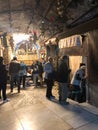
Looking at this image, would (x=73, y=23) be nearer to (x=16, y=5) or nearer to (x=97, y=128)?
(x=16, y=5)

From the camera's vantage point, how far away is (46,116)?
7.08 metres

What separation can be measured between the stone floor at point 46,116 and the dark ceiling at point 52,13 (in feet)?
11.9

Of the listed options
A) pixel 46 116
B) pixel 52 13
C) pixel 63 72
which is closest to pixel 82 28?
pixel 63 72

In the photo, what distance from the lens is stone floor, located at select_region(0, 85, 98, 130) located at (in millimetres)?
6113

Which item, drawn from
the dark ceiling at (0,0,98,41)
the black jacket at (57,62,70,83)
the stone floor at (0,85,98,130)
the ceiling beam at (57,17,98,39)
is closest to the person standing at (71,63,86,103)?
the stone floor at (0,85,98,130)

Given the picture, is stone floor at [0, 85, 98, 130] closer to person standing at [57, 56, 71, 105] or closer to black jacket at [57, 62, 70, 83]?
person standing at [57, 56, 71, 105]

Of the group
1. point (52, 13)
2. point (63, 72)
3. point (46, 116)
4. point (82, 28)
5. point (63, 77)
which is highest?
point (52, 13)

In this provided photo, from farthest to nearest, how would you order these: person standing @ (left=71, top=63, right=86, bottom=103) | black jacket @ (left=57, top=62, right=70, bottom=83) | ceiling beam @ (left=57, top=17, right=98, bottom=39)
Answer: person standing @ (left=71, top=63, right=86, bottom=103) < black jacket @ (left=57, top=62, right=70, bottom=83) < ceiling beam @ (left=57, top=17, right=98, bottom=39)

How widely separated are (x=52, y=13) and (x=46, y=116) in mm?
5811

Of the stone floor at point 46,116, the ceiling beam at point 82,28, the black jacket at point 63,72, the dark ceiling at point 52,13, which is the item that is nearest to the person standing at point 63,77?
the black jacket at point 63,72

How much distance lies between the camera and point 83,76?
8695 millimetres

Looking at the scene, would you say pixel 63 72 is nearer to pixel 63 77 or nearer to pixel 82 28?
pixel 63 77

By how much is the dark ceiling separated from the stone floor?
11.9 feet

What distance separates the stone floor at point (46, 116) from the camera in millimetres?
6113
